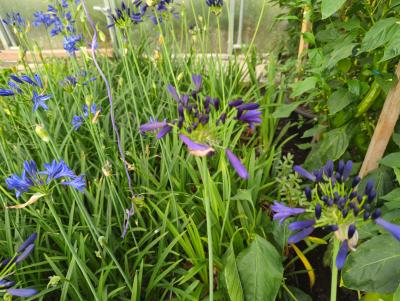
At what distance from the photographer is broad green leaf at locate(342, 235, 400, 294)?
0.78 meters

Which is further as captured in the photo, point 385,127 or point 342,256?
point 385,127

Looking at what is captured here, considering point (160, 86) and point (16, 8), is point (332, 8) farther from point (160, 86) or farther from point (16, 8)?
point (16, 8)

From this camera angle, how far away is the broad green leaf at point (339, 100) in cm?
112

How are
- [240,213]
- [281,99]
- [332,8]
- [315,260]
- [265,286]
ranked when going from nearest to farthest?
[332,8], [265,286], [240,213], [315,260], [281,99]

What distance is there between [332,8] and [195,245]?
80 centimetres

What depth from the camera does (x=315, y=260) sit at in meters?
1.31

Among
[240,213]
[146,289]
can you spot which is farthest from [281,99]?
[146,289]

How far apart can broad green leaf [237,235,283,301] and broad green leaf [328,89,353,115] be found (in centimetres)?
52

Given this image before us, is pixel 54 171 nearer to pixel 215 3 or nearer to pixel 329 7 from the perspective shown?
pixel 329 7

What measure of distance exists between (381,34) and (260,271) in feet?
2.41

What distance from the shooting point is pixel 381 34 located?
2.72ft

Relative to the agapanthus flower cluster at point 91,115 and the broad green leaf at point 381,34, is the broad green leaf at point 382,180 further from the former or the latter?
the agapanthus flower cluster at point 91,115

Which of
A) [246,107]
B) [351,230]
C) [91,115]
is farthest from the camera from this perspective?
[91,115]

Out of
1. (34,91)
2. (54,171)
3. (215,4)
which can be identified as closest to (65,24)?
(34,91)
